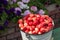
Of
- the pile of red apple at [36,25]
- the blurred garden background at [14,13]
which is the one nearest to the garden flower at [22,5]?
the blurred garden background at [14,13]

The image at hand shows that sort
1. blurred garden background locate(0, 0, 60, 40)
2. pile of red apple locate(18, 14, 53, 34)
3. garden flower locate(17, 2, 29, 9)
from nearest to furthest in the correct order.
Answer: pile of red apple locate(18, 14, 53, 34) → blurred garden background locate(0, 0, 60, 40) → garden flower locate(17, 2, 29, 9)

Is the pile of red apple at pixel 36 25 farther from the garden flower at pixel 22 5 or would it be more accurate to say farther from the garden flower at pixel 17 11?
the garden flower at pixel 22 5

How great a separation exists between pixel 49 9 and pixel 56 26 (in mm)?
384

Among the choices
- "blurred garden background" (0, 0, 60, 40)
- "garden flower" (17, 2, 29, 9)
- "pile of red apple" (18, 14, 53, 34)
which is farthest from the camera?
"garden flower" (17, 2, 29, 9)

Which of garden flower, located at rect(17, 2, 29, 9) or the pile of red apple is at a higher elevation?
garden flower, located at rect(17, 2, 29, 9)

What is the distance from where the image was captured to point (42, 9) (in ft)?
11.2

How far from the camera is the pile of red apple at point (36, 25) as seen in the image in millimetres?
2773

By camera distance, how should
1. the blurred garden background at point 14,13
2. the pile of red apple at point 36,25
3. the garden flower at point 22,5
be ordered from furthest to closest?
the garden flower at point 22,5, the blurred garden background at point 14,13, the pile of red apple at point 36,25

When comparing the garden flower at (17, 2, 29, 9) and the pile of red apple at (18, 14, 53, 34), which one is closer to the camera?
the pile of red apple at (18, 14, 53, 34)

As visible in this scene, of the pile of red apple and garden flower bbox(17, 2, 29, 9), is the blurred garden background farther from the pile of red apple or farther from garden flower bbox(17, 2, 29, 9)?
the pile of red apple

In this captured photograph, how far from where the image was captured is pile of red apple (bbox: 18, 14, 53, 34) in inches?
109

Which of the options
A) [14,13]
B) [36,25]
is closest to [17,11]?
[14,13]

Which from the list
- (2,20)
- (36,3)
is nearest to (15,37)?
(2,20)

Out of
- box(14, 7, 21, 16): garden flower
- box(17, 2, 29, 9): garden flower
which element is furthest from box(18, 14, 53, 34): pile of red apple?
box(17, 2, 29, 9): garden flower
